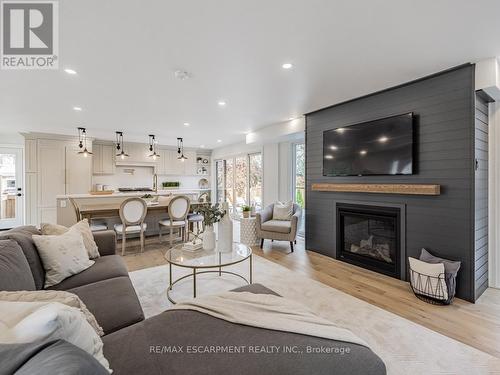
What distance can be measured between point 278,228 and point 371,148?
1993mm

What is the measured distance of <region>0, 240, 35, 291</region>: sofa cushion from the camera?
1.39m

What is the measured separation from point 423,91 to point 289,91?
5.25 feet

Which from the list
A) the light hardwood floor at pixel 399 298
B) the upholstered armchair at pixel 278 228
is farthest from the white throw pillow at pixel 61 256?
the upholstered armchair at pixel 278 228

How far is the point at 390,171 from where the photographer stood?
10.1 feet

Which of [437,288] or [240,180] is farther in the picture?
[240,180]

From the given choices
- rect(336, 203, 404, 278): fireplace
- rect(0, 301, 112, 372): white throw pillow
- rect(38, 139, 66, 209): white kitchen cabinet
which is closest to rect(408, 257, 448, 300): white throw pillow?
rect(336, 203, 404, 278): fireplace

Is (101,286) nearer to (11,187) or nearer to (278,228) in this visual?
(278,228)

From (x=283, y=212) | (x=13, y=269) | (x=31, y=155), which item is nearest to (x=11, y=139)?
(x=31, y=155)

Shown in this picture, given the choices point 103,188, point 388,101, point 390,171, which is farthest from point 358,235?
point 103,188

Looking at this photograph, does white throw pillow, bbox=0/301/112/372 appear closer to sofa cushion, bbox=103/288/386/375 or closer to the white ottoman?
sofa cushion, bbox=103/288/386/375

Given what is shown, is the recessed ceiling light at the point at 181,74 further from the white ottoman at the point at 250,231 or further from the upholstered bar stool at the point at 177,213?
the white ottoman at the point at 250,231

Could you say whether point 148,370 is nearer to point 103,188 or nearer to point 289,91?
point 289,91

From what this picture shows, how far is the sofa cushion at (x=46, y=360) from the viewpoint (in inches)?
22.5

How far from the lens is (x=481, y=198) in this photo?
261cm
